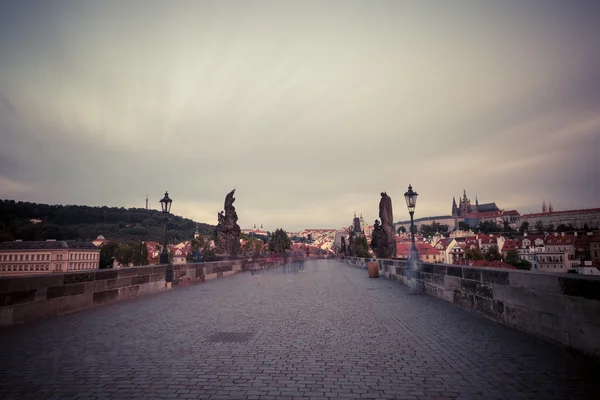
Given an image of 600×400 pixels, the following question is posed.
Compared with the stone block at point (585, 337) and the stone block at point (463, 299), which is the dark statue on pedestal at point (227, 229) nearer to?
the stone block at point (463, 299)

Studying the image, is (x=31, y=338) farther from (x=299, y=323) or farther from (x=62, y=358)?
(x=299, y=323)

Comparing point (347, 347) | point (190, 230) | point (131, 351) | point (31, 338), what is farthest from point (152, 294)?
point (190, 230)

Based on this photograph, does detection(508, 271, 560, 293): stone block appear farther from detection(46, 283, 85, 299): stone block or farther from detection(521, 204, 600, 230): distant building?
detection(521, 204, 600, 230): distant building

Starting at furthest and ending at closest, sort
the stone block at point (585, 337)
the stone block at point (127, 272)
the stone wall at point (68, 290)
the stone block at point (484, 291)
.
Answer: the stone block at point (127, 272) < the stone block at point (484, 291) < the stone wall at point (68, 290) < the stone block at point (585, 337)

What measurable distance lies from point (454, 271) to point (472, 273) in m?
1.43

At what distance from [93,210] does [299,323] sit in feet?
565

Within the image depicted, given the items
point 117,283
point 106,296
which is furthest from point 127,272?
point 106,296

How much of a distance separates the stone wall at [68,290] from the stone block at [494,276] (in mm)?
9396

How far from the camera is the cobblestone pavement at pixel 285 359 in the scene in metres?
3.61

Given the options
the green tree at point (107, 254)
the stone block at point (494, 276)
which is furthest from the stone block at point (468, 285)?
the green tree at point (107, 254)

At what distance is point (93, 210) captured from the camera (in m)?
154

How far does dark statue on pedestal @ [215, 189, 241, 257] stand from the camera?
29766mm

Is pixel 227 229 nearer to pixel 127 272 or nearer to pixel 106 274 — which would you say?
pixel 127 272

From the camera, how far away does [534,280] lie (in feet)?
18.5
